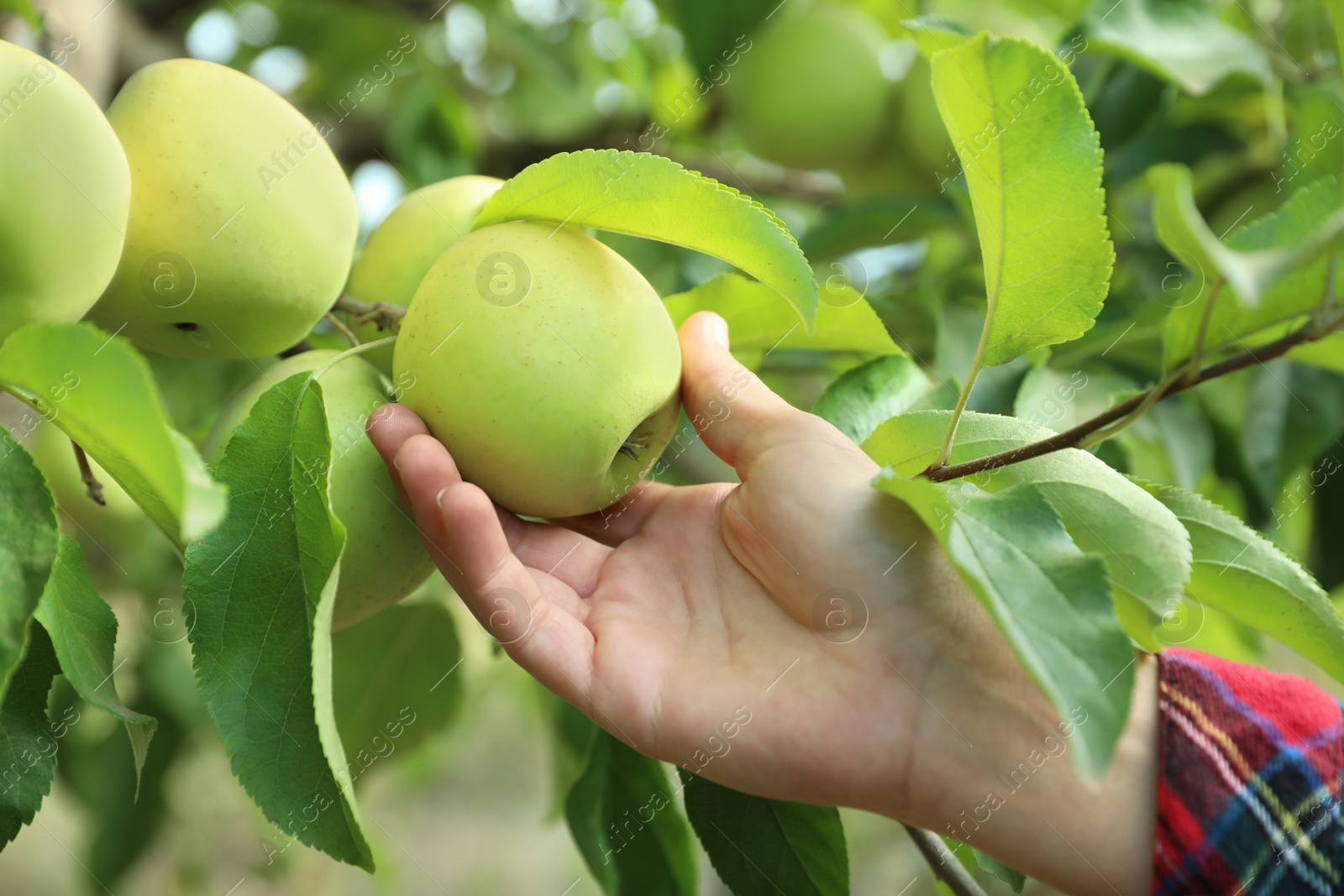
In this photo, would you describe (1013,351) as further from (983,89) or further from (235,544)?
(235,544)

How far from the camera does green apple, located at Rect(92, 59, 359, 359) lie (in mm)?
587

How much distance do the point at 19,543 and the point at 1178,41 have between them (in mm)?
1127

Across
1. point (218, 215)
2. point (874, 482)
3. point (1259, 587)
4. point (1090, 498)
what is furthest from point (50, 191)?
point (1259, 587)

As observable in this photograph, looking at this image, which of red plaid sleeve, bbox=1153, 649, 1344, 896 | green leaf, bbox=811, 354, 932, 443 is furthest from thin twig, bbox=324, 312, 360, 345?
red plaid sleeve, bbox=1153, 649, 1344, 896

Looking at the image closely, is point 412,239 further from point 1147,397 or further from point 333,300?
point 1147,397

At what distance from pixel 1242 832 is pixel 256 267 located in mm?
675

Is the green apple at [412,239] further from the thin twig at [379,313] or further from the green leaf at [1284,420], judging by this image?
the green leaf at [1284,420]

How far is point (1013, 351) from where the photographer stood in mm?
592

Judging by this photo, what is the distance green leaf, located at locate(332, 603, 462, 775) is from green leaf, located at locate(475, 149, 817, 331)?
1.76 feet

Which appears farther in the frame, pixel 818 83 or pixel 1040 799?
pixel 818 83

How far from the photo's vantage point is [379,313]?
69cm

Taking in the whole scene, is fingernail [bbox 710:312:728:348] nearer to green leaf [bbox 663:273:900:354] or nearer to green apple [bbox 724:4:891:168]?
green leaf [bbox 663:273:900:354]

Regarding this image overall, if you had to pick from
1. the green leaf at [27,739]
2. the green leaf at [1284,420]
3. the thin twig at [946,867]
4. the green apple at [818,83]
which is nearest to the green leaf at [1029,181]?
the thin twig at [946,867]

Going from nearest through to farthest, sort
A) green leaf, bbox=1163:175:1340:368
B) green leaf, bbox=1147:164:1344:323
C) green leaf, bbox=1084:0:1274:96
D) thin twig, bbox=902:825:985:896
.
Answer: green leaf, bbox=1147:164:1344:323 < green leaf, bbox=1163:175:1340:368 < thin twig, bbox=902:825:985:896 < green leaf, bbox=1084:0:1274:96
